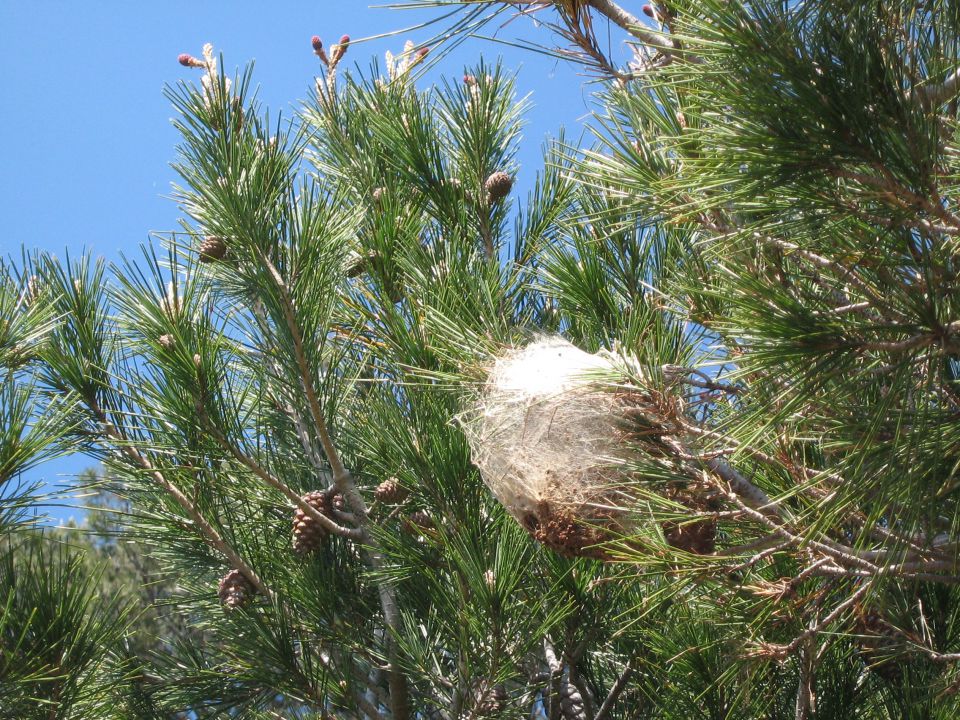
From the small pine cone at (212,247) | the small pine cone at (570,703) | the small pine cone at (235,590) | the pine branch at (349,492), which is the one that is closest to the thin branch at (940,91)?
the pine branch at (349,492)

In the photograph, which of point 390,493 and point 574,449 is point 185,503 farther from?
point 574,449

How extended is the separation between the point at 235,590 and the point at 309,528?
0.21m

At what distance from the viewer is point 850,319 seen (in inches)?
55.4

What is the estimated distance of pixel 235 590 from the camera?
2258 mm

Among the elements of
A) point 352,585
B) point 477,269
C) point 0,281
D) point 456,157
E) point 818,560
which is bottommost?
point 818,560

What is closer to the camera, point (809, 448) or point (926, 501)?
point (926, 501)

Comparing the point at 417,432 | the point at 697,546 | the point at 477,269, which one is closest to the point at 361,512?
the point at 417,432

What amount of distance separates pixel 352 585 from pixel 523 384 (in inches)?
36.1

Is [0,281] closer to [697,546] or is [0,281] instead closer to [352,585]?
[352,585]

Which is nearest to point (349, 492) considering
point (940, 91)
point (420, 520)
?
point (420, 520)

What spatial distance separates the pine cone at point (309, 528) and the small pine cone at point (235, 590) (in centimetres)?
14

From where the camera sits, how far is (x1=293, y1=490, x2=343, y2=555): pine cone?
231 centimetres

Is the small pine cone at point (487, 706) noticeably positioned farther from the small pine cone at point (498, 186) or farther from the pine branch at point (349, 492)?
the small pine cone at point (498, 186)

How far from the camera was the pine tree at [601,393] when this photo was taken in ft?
4.25
